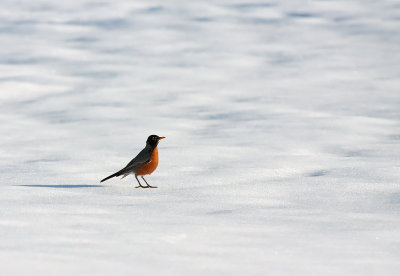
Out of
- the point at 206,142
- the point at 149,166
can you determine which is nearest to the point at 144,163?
the point at 149,166

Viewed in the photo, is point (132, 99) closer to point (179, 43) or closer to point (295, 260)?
point (179, 43)

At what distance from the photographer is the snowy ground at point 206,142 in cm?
391

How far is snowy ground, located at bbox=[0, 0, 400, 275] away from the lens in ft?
12.8

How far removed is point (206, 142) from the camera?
990 cm

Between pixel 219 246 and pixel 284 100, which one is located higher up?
pixel 219 246

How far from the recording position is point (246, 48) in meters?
18.6

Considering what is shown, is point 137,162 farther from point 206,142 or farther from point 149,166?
point 206,142

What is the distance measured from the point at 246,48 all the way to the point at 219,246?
49.0 feet

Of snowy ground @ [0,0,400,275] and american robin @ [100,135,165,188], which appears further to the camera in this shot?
american robin @ [100,135,165,188]

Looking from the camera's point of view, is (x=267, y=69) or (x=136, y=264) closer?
(x=136, y=264)

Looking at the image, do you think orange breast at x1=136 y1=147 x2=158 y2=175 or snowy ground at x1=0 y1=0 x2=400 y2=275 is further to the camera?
orange breast at x1=136 y1=147 x2=158 y2=175

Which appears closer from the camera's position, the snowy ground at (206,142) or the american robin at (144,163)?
the snowy ground at (206,142)

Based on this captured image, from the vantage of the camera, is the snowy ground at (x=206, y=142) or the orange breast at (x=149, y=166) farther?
the orange breast at (x=149, y=166)

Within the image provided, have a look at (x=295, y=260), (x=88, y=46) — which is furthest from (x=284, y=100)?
(x=295, y=260)
